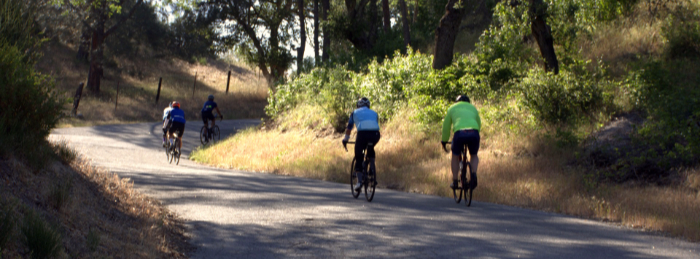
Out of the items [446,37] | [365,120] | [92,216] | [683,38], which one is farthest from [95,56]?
[92,216]

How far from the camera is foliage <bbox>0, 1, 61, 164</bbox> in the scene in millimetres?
7906

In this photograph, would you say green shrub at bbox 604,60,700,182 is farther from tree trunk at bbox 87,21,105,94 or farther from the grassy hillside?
tree trunk at bbox 87,21,105,94

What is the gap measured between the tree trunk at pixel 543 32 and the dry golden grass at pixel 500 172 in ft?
11.8

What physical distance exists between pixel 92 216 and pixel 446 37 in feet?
51.3

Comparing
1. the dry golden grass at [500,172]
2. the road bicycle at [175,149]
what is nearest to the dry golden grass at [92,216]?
the dry golden grass at [500,172]

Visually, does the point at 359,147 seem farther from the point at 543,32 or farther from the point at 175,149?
the point at 175,149

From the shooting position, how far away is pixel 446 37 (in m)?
20.6

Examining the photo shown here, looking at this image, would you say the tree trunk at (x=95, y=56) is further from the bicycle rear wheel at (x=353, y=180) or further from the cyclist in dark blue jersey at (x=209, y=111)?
the bicycle rear wheel at (x=353, y=180)

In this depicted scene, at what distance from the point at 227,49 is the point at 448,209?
43.8 meters

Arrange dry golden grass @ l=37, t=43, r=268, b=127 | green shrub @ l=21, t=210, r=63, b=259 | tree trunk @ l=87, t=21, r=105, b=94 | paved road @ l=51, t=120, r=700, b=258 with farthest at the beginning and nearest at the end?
tree trunk @ l=87, t=21, r=105, b=94 → dry golden grass @ l=37, t=43, r=268, b=127 → paved road @ l=51, t=120, r=700, b=258 → green shrub @ l=21, t=210, r=63, b=259

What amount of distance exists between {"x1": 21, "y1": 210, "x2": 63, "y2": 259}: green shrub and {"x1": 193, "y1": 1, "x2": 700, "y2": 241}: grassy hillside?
25.2 feet

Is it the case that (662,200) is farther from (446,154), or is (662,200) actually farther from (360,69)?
(360,69)

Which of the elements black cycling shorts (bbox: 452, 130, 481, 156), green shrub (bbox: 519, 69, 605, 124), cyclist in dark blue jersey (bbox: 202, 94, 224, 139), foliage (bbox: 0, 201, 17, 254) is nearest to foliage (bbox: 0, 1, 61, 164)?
foliage (bbox: 0, 201, 17, 254)

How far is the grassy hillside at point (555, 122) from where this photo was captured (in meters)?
11.6
